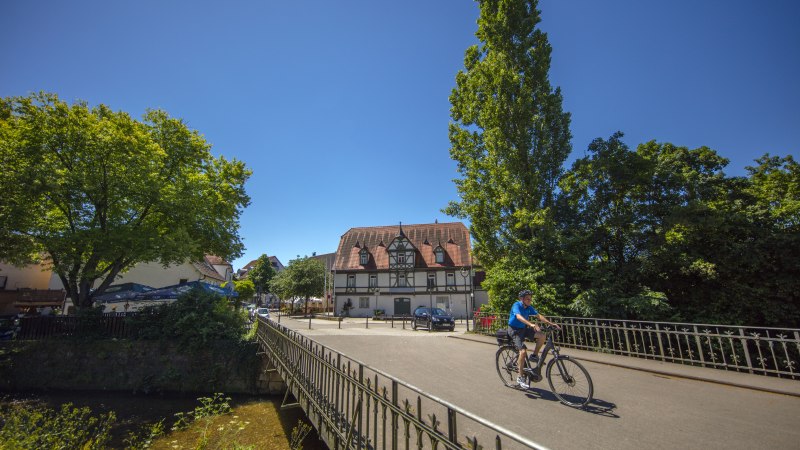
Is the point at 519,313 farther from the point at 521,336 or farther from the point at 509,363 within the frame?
the point at 509,363

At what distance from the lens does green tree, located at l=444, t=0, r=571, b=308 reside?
47.6 ft

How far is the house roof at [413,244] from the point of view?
3741cm

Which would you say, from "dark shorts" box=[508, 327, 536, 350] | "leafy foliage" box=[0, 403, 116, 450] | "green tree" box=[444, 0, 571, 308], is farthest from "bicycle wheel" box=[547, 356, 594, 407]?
"green tree" box=[444, 0, 571, 308]

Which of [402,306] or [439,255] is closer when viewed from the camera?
[402,306]

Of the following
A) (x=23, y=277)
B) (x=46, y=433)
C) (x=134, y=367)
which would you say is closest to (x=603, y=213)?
(x=46, y=433)

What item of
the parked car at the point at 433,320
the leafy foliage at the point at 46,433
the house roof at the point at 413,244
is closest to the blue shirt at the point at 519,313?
the leafy foliage at the point at 46,433

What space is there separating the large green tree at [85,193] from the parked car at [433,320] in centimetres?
1435

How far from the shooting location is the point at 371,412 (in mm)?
5340

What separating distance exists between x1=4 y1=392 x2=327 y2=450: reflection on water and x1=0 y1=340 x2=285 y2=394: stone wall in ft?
1.59

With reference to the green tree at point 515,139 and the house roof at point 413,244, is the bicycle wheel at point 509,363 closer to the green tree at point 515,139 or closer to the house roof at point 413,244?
the green tree at point 515,139

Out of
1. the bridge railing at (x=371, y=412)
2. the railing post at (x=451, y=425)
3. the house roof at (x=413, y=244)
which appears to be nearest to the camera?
the railing post at (x=451, y=425)

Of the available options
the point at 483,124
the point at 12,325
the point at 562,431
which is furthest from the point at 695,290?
the point at 12,325

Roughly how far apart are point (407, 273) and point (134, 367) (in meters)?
26.5

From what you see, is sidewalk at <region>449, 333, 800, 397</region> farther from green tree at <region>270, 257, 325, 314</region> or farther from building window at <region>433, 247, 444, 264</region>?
green tree at <region>270, 257, 325, 314</region>
